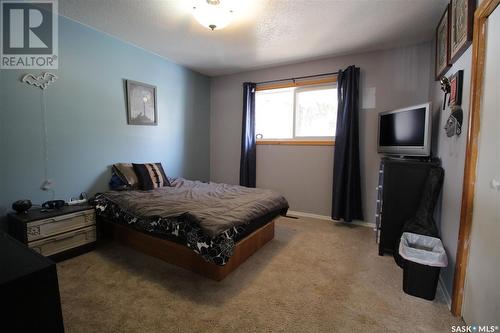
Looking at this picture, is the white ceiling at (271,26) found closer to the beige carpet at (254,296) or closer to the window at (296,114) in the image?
the window at (296,114)

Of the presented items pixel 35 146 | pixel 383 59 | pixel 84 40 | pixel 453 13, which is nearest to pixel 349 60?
pixel 383 59

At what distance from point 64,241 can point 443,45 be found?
420cm

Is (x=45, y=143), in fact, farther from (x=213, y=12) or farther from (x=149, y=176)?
(x=213, y=12)

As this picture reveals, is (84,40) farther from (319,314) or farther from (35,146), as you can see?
(319,314)

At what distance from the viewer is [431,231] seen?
6.63 feet

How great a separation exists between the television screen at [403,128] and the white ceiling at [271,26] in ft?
3.19

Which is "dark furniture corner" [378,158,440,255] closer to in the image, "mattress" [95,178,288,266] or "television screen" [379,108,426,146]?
"television screen" [379,108,426,146]

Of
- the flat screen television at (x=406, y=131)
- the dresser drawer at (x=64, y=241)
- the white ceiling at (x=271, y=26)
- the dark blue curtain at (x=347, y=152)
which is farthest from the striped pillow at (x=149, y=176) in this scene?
the flat screen television at (x=406, y=131)

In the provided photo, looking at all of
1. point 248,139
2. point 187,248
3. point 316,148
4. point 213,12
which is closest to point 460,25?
point 213,12

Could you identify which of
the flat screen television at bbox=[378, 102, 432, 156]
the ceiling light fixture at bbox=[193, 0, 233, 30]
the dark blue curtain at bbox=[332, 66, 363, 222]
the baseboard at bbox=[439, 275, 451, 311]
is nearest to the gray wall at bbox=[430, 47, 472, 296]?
the baseboard at bbox=[439, 275, 451, 311]

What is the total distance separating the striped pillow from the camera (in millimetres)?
3014

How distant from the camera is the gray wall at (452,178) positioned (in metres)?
1.65

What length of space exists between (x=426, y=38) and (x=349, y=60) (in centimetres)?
90

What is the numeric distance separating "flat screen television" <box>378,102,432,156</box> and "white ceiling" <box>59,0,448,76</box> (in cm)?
95
